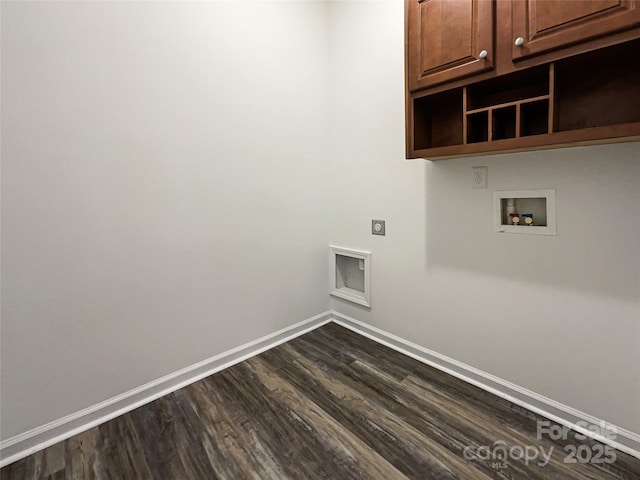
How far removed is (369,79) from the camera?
7.34 feet

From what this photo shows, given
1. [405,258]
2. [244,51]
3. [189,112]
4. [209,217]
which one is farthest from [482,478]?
[244,51]

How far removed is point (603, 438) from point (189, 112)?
2739 millimetres

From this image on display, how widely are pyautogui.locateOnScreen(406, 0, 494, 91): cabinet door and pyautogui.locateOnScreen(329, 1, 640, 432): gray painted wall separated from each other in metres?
0.39

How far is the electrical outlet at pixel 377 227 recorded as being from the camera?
2.29m

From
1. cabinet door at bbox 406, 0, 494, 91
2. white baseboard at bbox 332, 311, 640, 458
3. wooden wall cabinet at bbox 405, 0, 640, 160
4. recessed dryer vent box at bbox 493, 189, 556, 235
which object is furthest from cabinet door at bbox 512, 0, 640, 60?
white baseboard at bbox 332, 311, 640, 458

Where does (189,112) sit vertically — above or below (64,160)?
above

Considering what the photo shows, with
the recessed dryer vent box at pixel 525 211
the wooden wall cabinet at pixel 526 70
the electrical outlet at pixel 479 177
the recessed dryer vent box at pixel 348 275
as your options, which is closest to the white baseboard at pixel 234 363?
the recessed dryer vent box at pixel 348 275

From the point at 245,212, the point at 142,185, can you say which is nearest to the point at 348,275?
the point at 245,212

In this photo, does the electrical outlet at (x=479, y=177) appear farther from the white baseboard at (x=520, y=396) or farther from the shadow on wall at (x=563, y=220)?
the white baseboard at (x=520, y=396)

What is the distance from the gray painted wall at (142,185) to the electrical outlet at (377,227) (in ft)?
1.95

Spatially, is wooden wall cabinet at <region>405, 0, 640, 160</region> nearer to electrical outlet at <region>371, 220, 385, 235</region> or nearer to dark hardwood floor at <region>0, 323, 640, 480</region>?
electrical outlet at <region>371, 220, 385, 235</region>

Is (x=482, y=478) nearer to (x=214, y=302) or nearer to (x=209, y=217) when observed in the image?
(x=214, y=302)

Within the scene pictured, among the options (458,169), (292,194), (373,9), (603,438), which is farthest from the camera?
(292,194)

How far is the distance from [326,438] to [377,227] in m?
1.41
